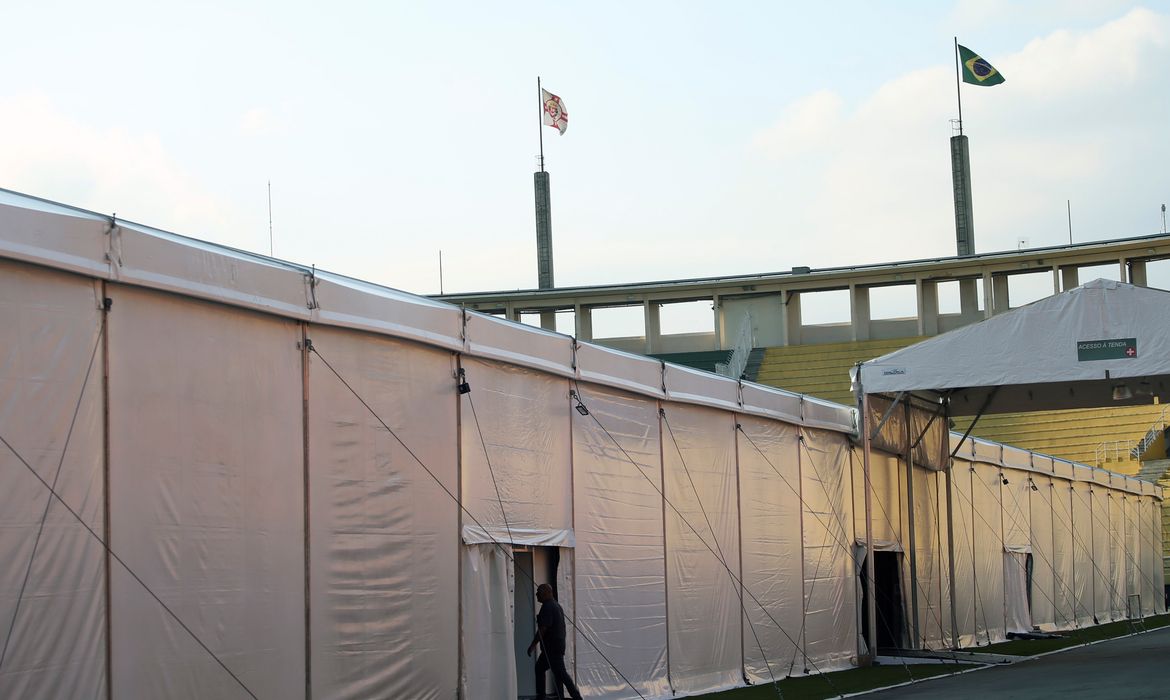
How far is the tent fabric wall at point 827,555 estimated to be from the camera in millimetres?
22781

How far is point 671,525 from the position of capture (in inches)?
736

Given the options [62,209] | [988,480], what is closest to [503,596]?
[62,209]

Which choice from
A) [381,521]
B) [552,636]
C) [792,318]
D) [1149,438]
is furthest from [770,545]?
[792,318]

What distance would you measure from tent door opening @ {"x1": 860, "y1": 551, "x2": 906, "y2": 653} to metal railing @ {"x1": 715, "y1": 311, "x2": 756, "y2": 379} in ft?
83.0

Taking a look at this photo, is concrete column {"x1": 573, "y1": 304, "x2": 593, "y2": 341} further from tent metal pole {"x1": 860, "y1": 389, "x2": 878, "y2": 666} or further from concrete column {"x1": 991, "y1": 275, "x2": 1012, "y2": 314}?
tent metal pole {"x1": 860, "y1": 389, "x2": 878, "y2": 666}

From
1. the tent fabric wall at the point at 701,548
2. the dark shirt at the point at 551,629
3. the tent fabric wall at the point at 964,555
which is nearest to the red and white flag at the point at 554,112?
the tent fabric wall at the point at 964,555

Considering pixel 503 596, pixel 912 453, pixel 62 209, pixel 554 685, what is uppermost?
pixel 62 209

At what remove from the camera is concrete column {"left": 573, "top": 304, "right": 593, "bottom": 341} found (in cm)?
5894

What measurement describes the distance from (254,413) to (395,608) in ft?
8.50

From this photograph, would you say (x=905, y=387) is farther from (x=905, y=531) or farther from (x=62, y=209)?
(x=62, y=209)

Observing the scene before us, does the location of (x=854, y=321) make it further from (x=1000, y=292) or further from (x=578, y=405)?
(x=578, y=405)

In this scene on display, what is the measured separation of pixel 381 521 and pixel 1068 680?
1016cm

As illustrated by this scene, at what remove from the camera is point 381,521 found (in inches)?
531

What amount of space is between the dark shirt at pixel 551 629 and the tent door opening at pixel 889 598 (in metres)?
12.3
